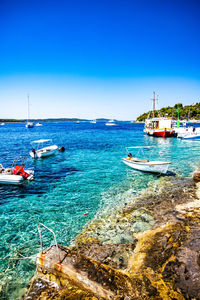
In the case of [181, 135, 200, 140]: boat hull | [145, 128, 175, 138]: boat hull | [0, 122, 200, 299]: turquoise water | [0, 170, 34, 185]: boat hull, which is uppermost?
[145, 128, 175, 138]: boat hull

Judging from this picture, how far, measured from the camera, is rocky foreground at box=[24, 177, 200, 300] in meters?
5.21

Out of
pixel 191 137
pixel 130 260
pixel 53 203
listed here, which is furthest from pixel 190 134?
pixel 130 260

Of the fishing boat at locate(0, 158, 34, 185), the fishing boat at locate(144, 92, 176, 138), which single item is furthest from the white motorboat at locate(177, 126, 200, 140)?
the fishing boat at locate(0, 158, 34, 185)

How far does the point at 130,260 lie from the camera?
7195 mm

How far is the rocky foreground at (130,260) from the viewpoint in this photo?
5211mm

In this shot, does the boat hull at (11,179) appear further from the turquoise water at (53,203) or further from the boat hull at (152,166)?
the boat hull at (152,166)

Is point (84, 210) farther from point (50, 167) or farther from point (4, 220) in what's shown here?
point (50, 167)

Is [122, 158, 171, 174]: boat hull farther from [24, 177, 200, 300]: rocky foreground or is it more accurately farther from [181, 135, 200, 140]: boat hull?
[181, 135, 200, 140]: boat hull

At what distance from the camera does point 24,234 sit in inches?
389

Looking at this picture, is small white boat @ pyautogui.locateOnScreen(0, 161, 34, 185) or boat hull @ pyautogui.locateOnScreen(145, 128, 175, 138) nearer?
small white boat @ pyautogui.locateOnScreen(0, 161, 34, 185)

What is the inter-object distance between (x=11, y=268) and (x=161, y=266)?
6695mm

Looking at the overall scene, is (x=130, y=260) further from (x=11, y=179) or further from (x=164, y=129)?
(x=164, y=129)

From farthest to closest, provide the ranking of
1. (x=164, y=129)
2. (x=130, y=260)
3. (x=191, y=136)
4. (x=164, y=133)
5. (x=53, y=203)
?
(x=164, y=133), (x=164, y=129), (x=191, y=136), (x=53, y=203), (x=130, y=260)

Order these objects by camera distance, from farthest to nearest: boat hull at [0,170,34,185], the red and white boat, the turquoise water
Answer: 1. the red and white boat
2. boat hull at [0,170,34,185]
3. the turquoise water
